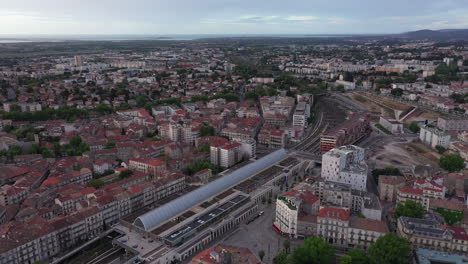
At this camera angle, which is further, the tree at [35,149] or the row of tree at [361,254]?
the tree at [35,149]

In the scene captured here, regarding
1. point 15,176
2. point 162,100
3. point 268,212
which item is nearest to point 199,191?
point 268,212

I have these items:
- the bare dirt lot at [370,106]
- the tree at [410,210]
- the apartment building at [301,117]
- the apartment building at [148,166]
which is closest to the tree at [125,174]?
the apartment building at [148,166]

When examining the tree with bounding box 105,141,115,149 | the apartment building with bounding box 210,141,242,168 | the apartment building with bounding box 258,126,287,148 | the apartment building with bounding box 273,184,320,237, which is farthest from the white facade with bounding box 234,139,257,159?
the tree with bounding box 105,141,115,149

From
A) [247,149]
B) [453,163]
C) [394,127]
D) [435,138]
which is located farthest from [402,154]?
[247,149]

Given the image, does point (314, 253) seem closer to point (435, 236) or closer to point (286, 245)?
point (286, 245)

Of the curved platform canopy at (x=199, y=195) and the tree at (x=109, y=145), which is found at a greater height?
the tree at (x=109, y=145)

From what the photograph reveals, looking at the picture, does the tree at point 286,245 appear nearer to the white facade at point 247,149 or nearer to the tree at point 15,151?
the white facade at point 247,149

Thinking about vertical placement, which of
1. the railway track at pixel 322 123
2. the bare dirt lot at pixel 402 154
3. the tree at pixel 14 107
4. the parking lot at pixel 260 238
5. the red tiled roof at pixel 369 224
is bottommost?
the parking lot at pixel 260 238

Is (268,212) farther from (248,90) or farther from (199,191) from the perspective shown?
(248,90)
